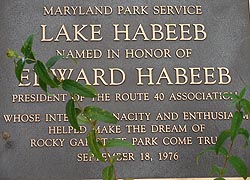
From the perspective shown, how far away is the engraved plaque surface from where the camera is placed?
10.8 feet

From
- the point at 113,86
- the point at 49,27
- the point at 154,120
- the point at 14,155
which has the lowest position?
the point at 14,155

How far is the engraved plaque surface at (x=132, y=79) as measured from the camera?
3277 millimetres

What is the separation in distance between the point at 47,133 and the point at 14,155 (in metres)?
0.23

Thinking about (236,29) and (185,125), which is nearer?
(185,125)

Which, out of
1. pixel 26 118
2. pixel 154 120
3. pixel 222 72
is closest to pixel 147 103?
pixel 154 120

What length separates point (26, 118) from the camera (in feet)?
10.9

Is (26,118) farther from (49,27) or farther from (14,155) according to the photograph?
(49,27)

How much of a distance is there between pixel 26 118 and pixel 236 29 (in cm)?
146

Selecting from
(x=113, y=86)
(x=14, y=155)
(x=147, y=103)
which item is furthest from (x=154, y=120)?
(x=14, y=155)

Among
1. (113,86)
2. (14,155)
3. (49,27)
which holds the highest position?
(49,27)

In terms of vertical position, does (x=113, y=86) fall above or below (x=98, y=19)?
below

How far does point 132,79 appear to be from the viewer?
3.44 metres

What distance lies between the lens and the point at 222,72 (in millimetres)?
3469

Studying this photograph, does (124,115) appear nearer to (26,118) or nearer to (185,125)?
(185,125)
